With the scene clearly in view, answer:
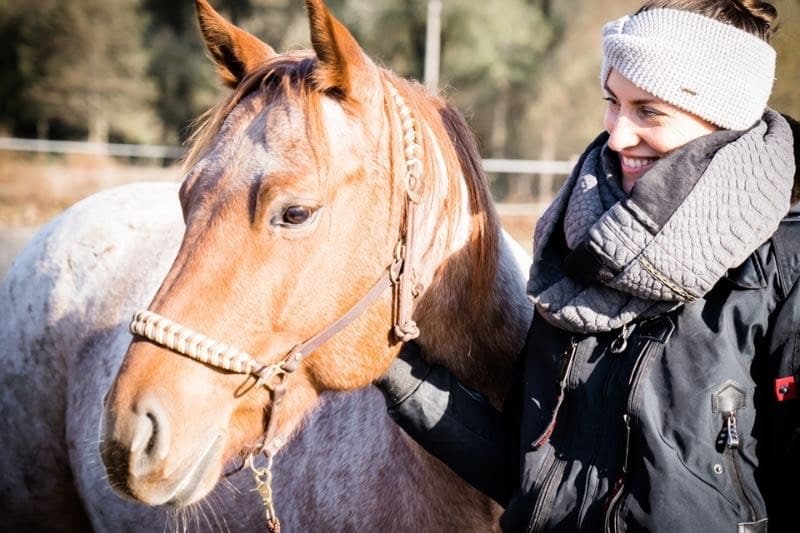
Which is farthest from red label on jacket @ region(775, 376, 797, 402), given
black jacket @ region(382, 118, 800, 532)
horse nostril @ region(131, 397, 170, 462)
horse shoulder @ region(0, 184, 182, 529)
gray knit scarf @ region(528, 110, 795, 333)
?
horse shoulder @ region(0, 184, 182, 529)

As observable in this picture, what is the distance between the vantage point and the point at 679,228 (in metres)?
1.58

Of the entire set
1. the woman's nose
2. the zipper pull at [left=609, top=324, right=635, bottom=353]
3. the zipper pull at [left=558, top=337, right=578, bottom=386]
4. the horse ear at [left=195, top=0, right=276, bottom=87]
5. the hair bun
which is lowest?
the zipper pull at [left=558, top=337, right=578, bottom=386]

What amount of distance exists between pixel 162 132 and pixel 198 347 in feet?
97.8

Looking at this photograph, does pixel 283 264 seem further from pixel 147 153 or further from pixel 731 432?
pixel 147 153

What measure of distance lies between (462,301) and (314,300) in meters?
0.52

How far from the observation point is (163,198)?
371cm

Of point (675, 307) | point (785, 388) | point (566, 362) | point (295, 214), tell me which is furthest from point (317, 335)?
point (785, 388)

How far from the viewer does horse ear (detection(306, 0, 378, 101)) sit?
166 centimetres

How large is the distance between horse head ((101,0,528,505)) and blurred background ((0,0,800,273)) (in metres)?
19.7

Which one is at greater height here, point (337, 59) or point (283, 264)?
point (337, 59)

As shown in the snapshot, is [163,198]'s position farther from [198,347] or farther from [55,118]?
[55,118]

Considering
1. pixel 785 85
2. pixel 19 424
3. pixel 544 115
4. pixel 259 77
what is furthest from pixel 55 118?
pixel 259 77

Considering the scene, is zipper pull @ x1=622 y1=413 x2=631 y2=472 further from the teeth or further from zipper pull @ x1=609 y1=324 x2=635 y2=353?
the teeth

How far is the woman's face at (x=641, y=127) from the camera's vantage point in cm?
173
